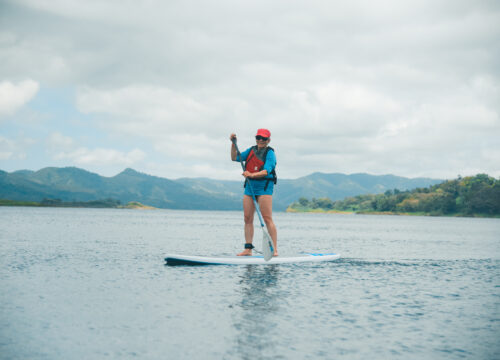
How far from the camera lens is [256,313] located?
8375 mm

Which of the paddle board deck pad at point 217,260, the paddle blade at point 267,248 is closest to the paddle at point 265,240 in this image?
the paddle blade at point 267,248

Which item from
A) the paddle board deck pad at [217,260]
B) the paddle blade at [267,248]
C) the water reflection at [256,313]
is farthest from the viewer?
the paddle board deck pad at [217,260]

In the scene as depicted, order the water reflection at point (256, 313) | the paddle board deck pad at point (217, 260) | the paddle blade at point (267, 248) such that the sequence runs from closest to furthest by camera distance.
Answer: the water reflection at point (256, 313) → the paddle blade at point (267, 248) → the paddle board deck pad at point (217, 260)

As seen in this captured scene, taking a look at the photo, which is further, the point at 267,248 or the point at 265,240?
the point at 265,240

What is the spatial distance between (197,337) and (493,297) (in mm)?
7641

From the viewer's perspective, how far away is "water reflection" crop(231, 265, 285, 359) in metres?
6.34

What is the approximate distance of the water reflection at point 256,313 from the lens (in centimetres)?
634

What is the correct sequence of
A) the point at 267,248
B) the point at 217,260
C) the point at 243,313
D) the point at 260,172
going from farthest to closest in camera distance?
the point at 217,260, the point at 267,248, the point at 260,172, the point at 243,313

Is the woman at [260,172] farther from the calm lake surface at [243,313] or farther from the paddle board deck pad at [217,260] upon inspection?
the calm lake surface at [243,313]

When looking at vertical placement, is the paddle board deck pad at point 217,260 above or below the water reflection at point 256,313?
above

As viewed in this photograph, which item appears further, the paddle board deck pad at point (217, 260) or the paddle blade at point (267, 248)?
the paddle board deck pad at point (217, 260)

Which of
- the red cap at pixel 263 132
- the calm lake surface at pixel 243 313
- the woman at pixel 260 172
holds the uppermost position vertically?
the red cap at pixel 263 132

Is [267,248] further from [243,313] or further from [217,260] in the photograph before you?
[243,313]

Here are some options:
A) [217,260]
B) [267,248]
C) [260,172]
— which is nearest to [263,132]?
[260,172]
